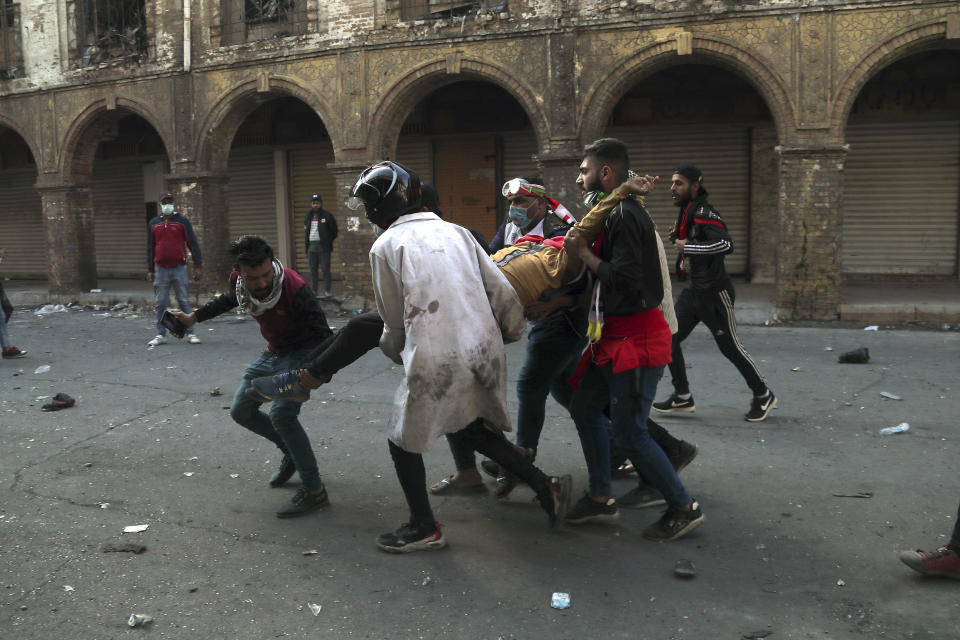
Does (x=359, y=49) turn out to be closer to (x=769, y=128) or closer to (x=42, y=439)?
(x=769, y=128)

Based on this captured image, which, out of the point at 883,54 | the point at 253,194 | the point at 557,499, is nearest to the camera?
the point at 557,499

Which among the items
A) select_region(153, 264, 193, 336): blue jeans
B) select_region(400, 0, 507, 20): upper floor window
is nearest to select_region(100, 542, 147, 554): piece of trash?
select_region(153, 264, 193, 336): blue jeans

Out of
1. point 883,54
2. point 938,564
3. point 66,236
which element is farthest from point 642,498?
point 66,236

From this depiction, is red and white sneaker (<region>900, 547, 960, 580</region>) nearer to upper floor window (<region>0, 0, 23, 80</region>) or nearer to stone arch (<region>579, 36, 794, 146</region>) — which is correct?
stone arch (<region>579, 36, 794, 146</region>)

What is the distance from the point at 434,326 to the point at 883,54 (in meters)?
11.1

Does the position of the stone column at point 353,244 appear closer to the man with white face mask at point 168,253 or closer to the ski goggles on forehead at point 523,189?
the man with white face mask at point 168,253

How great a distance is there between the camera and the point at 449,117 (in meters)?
17.8

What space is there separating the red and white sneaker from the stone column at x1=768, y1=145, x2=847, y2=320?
965 cm

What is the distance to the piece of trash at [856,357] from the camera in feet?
29.4

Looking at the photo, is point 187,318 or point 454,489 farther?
point 454,489

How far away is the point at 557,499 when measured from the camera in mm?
4172

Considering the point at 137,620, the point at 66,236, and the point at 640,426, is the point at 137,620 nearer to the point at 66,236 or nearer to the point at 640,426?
the point at 640,426

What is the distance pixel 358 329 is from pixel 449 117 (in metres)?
14.5

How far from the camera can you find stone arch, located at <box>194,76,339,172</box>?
1552 centimetres
